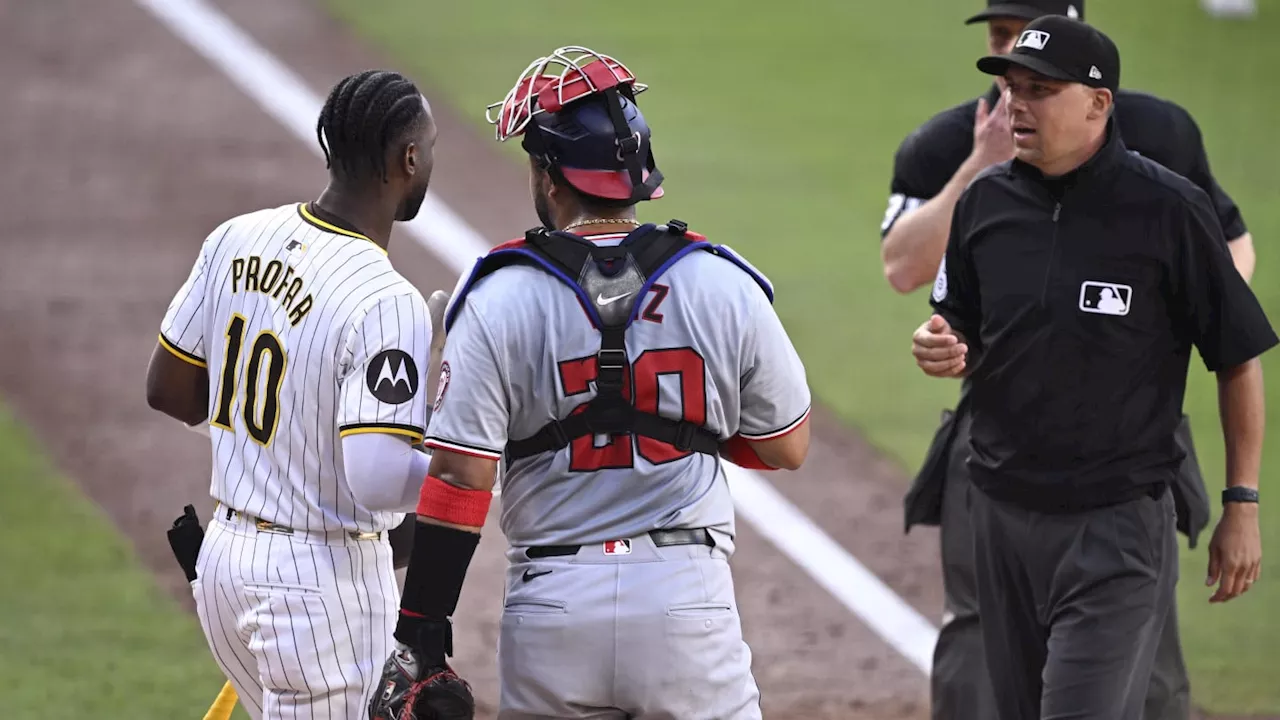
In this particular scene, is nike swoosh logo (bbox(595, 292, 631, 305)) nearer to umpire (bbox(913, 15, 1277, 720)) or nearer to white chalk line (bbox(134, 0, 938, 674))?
umpire (bbox(913, 15, 1277, 720))

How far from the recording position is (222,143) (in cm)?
1105

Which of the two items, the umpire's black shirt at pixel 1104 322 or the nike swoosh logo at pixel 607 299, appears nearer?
the nike swoosh logo at pixel 607 299

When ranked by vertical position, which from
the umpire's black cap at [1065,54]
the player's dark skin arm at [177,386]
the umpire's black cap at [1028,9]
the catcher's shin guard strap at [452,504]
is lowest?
the catcher's shin guard strap at [452,504]

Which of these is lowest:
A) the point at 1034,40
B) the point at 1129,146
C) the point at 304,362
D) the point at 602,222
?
the point at 304,362

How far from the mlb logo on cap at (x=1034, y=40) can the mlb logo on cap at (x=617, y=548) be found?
69.7 inches

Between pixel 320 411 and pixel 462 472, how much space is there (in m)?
0.40

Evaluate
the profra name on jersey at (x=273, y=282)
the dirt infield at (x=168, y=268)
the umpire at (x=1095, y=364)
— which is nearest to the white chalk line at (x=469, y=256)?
the dirt infield at (x=168, y=268)

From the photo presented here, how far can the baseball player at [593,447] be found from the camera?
3287 millimetres

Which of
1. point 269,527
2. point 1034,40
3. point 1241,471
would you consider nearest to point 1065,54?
point 1034,40

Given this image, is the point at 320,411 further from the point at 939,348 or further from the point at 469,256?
the point at 469,256

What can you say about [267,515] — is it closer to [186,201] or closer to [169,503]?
[169,503]

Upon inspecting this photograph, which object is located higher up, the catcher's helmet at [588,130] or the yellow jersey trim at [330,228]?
the catcher's helmet at [588,130]

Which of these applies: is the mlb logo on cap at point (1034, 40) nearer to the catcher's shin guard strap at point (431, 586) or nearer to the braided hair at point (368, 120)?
the braided hair at point (368, 120)

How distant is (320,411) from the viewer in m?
3.51
